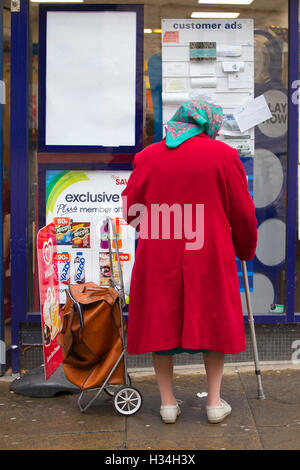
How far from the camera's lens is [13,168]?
16.9 feet

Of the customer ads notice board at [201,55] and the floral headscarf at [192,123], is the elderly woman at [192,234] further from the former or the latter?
the customer ads notice board at [201,55]

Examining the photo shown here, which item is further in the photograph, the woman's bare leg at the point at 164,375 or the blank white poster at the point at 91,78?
the blank white poster at the point at 91,78

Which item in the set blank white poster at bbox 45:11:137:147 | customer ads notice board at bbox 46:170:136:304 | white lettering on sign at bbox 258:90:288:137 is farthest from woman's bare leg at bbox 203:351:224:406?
white lettering on sign at bbox 258:90:288:137

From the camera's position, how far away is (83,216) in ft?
17.2

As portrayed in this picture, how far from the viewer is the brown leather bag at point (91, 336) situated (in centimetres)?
399

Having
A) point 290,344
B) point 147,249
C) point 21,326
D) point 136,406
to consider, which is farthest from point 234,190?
point 21,326

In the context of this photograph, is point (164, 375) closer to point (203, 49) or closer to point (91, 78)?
point (91, 78)

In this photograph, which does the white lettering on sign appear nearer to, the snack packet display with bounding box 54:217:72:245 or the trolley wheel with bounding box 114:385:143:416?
the snack packet display with bounding box 54:217:72:245

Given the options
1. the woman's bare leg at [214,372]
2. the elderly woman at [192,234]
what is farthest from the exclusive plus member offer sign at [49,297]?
the woman's bare leg at [214,372]

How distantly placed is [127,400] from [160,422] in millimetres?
245

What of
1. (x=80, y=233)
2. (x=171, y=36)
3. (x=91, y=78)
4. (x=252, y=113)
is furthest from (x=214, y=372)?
(x=171, y=36)

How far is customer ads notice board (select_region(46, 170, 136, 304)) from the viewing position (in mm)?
5215

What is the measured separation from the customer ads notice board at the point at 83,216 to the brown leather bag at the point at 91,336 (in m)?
1.04

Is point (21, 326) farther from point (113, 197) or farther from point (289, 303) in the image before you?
point (289, 303)
